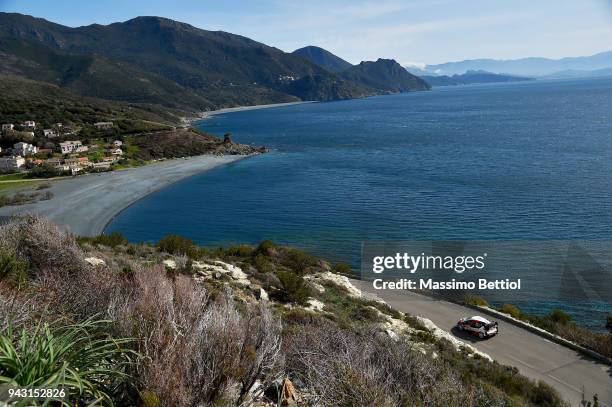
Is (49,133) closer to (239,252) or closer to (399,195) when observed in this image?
(399,195)

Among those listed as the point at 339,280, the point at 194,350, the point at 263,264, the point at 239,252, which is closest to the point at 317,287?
the point at 339,280

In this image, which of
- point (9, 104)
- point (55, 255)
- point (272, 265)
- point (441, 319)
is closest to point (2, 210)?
point (272, 265)

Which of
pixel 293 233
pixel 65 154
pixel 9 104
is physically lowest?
pixel 293 233

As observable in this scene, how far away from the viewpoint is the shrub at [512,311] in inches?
704

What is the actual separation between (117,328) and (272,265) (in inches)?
584

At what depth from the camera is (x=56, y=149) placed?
6284 cm

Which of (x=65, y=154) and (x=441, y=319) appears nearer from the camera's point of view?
(x=441, y=319)

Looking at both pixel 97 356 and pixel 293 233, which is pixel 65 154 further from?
pixel 97 356

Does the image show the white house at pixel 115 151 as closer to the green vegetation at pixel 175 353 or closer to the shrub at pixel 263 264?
the shrub at pixel 263 264

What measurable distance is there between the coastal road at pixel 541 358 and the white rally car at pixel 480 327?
20cm

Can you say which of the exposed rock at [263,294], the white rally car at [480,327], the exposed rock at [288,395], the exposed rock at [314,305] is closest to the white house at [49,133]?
the exposed rock at [263,294]

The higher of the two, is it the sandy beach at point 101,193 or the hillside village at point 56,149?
the hillside village at point 56,149

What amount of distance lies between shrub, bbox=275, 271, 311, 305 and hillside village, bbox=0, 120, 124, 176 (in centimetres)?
4676

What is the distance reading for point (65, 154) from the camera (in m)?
60.1
